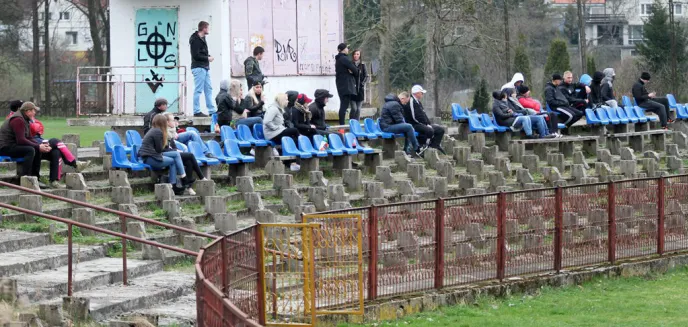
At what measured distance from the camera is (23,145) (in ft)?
64.8

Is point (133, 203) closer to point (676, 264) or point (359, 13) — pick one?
point (676, 264)

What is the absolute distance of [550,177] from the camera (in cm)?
2661

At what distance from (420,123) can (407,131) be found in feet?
1.52

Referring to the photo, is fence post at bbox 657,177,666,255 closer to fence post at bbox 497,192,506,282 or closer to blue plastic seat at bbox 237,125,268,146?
fence post at bbox 497,192,506,282

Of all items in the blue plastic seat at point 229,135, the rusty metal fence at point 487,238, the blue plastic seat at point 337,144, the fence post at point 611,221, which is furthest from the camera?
the blue plastic seat at point 337,144

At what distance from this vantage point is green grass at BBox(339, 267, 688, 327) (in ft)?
52.1

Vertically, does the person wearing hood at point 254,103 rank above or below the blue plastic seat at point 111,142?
above

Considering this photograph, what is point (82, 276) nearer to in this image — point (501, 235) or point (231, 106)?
point (501, 235)

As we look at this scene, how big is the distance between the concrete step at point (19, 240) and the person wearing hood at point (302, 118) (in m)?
7.59

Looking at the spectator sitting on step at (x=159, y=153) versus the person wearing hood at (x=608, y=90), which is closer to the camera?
the spectator sitting on step at (x=159, y=153)

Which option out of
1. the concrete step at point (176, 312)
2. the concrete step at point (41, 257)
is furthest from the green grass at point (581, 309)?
the concrete step at point (41, 257)

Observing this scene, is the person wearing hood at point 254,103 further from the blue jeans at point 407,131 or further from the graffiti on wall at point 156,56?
the graffiti on wall at point 156,56

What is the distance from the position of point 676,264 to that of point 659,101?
14.3 meters

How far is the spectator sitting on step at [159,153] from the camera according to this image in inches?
816
